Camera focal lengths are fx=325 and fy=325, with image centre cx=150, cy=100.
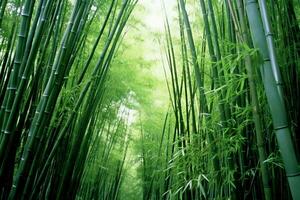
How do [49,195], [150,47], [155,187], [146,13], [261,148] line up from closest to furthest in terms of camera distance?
[261,148], [49,195], [155,187], [146,13], [150,47]

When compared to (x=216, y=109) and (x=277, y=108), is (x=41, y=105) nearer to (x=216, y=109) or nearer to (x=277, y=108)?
(x=216, y=109)

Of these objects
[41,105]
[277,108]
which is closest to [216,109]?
[277,108]

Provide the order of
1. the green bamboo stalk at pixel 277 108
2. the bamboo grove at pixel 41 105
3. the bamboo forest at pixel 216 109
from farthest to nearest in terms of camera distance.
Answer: the bamboo grove at pixel 41 105 < the bamboo forest at pixel 216 109 < the green bamboo stalk at pixel 277 108

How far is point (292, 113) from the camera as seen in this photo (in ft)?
4.57

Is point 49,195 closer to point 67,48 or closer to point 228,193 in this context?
point 67,48

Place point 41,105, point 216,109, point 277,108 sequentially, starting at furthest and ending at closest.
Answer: point 216,109, point 41,105, point 277,108

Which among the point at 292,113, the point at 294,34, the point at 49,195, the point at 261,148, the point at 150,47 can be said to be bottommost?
the point at 49,195

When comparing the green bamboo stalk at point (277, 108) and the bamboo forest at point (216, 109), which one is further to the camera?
the bamboo forest at point (216, 109)

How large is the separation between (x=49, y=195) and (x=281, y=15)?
5.20ft

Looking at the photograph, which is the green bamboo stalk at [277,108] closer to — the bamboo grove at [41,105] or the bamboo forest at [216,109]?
the bamboo forest at [216,109]

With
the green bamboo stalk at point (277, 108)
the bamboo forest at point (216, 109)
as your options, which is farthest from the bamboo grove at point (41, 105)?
the green bamboo stalk at point (277, 108)

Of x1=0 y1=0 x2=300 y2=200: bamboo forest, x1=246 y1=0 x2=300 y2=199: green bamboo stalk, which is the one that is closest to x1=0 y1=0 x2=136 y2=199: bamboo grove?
x1=0 y1=0 x2=300 y2=200: bamboo forest

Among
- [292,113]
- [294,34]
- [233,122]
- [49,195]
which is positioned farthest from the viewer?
[49,195]

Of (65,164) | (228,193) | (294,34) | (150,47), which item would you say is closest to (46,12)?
(65,164)
